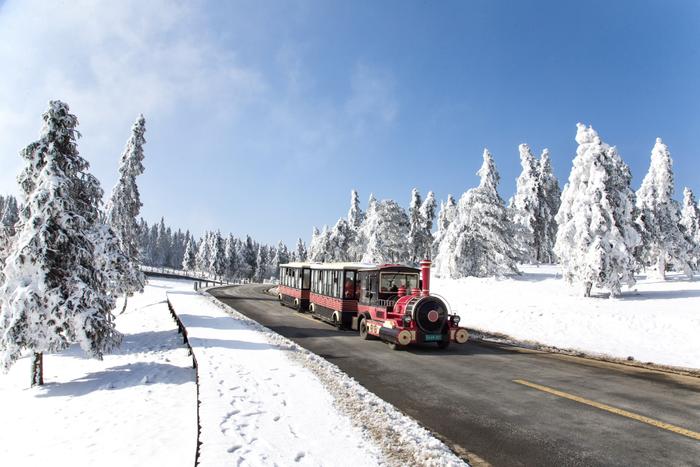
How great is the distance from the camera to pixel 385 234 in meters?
54.1

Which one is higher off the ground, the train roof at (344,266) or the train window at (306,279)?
the train roof at (344,266)

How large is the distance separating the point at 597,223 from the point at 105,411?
2652 cm

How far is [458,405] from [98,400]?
8.73 metres

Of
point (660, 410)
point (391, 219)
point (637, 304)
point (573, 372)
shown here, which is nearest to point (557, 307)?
point (637, 304)

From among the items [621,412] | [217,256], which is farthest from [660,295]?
[217,256]

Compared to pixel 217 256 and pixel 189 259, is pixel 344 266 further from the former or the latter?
pixel 189 259

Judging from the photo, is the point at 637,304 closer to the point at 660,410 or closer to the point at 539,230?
the point at 660,410

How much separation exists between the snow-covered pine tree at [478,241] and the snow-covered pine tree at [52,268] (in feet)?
99.6

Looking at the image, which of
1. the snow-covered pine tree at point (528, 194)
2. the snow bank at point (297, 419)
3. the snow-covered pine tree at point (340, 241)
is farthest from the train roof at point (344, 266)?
the snow-covered pine tree at point (340, 241)

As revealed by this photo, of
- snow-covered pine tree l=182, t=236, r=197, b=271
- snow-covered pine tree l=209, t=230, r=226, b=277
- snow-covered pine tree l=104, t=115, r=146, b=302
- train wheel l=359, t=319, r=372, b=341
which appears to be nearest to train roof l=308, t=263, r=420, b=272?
train wheel l=359, t=319, r=372, b=341

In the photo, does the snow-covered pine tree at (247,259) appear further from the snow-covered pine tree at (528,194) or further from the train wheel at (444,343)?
the train wheel at (444,343)

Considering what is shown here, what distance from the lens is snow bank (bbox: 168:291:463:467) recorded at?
19.1ft

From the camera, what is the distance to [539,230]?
5884 cm

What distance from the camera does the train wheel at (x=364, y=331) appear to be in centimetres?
1729
